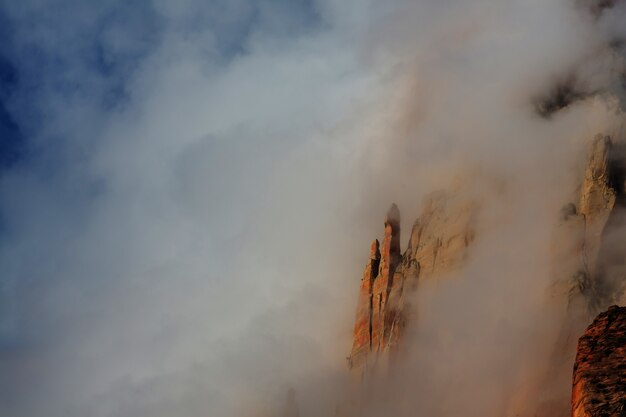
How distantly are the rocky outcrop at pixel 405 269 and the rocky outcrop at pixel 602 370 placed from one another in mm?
80191

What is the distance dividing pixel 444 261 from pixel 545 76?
113 ft

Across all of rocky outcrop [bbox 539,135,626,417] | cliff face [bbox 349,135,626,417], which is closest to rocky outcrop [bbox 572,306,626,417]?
cliff face [bbox 349,135,626,417]

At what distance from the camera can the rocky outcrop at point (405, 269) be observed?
437 feet

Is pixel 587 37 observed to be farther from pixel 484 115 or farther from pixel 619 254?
pixel 619 254

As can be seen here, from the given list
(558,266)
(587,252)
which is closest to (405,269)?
(558,266)

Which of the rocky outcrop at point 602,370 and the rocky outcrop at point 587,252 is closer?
the rocky outcrop at point 602,370

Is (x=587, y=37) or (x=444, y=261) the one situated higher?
(x=587, y=37)

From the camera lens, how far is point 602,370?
46.6 meters

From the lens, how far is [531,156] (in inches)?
5017

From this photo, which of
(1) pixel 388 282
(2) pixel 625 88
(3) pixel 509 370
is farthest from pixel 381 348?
(2) pixel 625 88

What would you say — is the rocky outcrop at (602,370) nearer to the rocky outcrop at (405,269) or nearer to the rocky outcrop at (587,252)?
the rocky outcrop at (587,252)

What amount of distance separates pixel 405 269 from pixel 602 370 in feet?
304

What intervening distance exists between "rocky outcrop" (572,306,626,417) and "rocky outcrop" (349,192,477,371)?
8019 cm

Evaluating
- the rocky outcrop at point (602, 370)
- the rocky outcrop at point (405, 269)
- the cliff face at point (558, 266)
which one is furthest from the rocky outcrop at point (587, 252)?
the rocky outcrop at point (602, 370)
